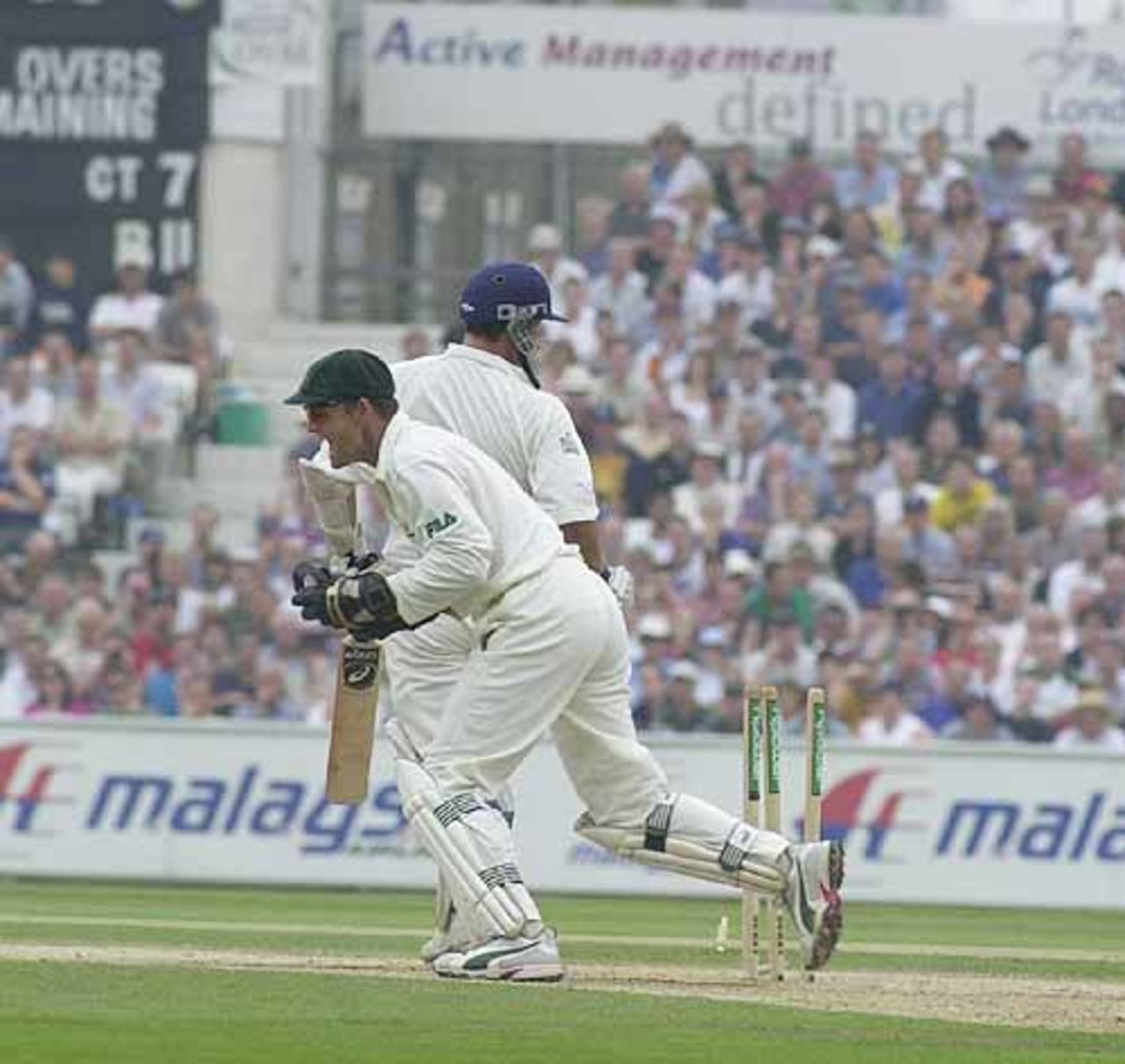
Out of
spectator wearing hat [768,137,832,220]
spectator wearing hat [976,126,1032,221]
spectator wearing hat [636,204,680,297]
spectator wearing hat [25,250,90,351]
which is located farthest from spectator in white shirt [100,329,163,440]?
spectator wearing hat [976,126,1032,221]

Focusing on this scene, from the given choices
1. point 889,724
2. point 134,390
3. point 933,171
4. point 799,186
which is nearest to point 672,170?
point 799,186

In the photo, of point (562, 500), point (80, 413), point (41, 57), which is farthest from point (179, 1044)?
point (41, 57)

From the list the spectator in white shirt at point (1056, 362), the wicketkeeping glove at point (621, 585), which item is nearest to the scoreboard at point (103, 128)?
the spectator in white shirt at point (1056, 362)

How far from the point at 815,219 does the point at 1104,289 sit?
187cm

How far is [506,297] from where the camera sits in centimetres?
1078

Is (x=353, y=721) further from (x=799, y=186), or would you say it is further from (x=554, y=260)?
(x=799, y=186)

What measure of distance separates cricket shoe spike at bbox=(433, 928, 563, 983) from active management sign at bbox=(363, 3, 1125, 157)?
50.1 feet

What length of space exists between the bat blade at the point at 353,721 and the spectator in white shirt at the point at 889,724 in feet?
28.1

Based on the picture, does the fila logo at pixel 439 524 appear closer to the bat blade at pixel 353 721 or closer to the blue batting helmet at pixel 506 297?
the bat blade at pixel 353 721

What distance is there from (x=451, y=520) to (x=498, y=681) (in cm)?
52

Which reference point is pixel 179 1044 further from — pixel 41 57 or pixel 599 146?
pixel 599 146

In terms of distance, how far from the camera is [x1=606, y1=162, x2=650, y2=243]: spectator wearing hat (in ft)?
78.3

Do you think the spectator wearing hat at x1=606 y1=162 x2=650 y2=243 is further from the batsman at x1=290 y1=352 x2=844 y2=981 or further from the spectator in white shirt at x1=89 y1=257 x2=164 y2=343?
the batsman at x1=290 y1=352 x2=844 y2=981

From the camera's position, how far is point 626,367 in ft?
74.3
